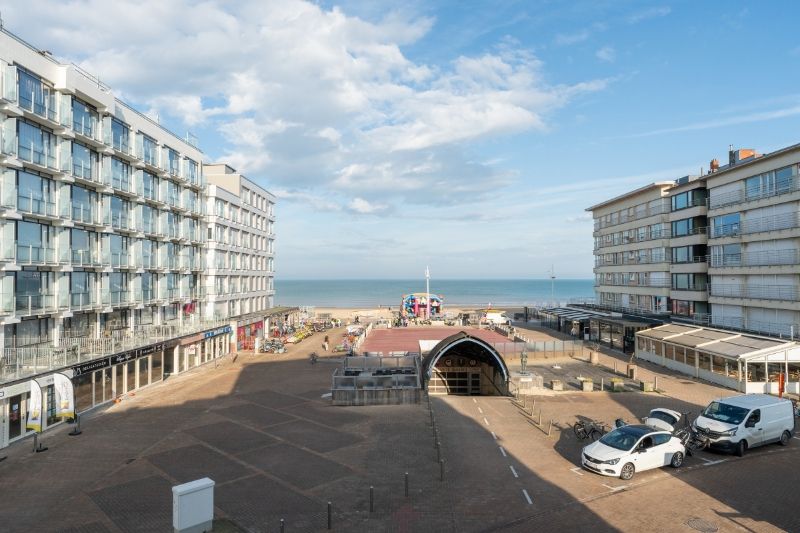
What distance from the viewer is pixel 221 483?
17.8 meters

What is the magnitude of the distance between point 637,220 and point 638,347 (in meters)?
16.3

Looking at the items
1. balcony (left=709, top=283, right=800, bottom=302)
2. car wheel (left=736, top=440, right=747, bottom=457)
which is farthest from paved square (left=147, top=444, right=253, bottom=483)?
balcony (left=709, top=283, right=800, bottom=302)

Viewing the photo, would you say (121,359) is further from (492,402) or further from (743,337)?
(743,337)

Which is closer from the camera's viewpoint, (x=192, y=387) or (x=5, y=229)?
(x=5, y=229)

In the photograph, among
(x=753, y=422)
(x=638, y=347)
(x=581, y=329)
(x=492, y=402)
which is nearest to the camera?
(x=753, y=422)

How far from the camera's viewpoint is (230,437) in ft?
76.7

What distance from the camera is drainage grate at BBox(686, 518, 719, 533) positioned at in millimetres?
13906

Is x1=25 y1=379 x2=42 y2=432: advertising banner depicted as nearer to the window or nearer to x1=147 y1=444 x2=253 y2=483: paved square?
x1=147 y1=444 x2=253 y2=483: paved square

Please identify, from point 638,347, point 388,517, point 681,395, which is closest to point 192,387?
point 388,517

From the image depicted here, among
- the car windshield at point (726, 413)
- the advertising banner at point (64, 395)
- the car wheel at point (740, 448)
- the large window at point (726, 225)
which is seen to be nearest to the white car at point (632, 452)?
the car wheel at point (740, 448)

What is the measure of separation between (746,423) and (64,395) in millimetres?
30683

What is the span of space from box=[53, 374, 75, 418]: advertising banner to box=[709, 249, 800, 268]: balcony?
44.3 m

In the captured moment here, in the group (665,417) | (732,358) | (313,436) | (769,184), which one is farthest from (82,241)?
(769,184)

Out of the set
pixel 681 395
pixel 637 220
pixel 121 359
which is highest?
pixel 637 220
